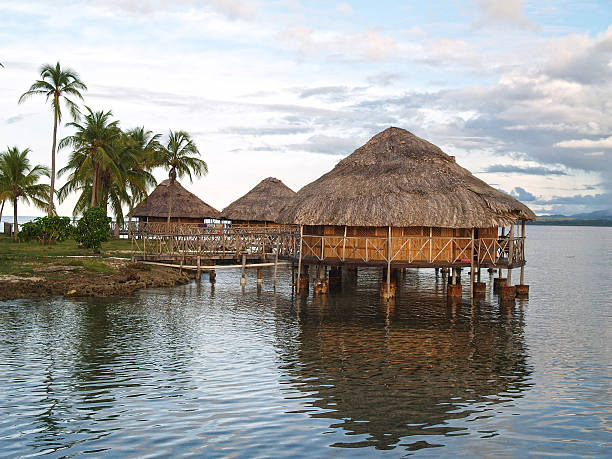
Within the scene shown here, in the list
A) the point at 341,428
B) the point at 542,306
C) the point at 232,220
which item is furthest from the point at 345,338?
the point at 232,220

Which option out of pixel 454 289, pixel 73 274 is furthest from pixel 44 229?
pixel 454 289

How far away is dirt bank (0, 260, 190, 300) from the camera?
91.9 feet

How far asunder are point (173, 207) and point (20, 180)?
12419 mm

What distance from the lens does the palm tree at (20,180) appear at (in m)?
49.9

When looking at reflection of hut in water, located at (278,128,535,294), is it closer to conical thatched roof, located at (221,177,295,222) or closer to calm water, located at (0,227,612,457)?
calm water, located at (0,227,612,457)

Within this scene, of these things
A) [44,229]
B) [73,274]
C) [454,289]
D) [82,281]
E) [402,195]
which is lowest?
[454,289]

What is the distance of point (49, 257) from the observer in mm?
34812

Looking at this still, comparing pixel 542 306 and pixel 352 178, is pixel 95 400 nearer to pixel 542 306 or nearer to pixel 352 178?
pixel 352 178

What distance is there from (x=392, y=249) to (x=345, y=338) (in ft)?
29.0

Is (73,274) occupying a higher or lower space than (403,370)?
higher

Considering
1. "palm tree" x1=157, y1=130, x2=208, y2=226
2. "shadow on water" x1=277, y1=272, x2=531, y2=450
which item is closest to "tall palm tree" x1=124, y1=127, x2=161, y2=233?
"palm tree" x1=157, y1=130, x2=208, y2=226

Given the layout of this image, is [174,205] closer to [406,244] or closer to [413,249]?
[406,244]

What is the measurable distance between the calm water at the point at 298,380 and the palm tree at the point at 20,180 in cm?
2727

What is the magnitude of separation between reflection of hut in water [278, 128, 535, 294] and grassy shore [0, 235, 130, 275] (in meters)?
10.8
